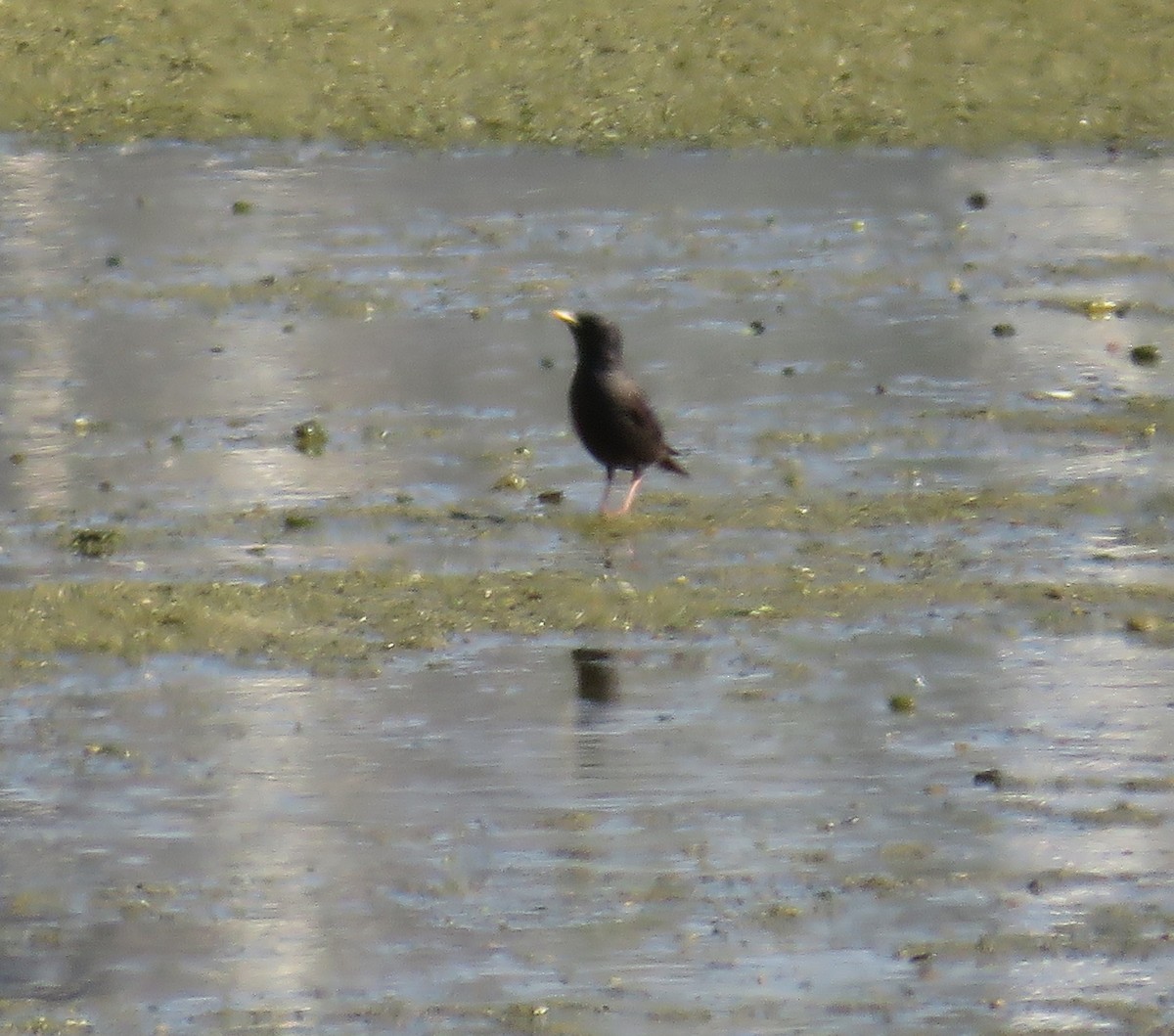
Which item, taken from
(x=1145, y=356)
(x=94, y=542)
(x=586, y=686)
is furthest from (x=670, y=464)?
(x=1145, y=356)

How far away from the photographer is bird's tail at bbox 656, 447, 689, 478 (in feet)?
36.2

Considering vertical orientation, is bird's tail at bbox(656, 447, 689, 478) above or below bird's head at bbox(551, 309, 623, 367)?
below

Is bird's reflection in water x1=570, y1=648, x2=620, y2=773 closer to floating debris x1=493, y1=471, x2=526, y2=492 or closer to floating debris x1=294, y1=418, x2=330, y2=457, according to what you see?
floating debris x1=493, y1=471, x2=526, y2=492

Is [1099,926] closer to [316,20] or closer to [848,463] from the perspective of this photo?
[848,463]

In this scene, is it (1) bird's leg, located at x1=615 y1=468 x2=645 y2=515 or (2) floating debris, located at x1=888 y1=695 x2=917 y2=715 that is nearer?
(2) floating debris, located at x1=888 y1=695 x2=917 y2=715

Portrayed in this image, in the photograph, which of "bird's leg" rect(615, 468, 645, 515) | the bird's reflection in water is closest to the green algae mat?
"bird's leg" rect(615, 468, 645, 515)

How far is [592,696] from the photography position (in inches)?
328

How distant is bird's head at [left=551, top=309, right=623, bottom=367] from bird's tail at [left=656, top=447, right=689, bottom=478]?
1.41 ft

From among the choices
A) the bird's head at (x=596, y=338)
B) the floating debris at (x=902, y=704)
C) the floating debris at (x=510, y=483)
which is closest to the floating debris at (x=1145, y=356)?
the bird's head at (x=596, y=338)

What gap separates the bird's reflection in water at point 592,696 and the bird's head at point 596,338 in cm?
261

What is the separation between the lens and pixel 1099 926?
6434 mm

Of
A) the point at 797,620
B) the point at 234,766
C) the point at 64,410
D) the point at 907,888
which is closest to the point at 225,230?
the point at 64,410

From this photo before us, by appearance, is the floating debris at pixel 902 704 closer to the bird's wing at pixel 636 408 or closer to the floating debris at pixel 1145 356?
the bird's wing at pixel 636 408

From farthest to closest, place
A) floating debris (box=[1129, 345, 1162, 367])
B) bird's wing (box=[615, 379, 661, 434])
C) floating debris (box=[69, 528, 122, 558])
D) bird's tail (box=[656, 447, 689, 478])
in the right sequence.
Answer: floating debris (box=[1129, 345, 1162, 367]) → bird's tail (box=[656, 447, 689, 478]) → bird's wing (box=[615, 379, 661, 434]) → floating debris (box=[69, 528, 122, 558])
